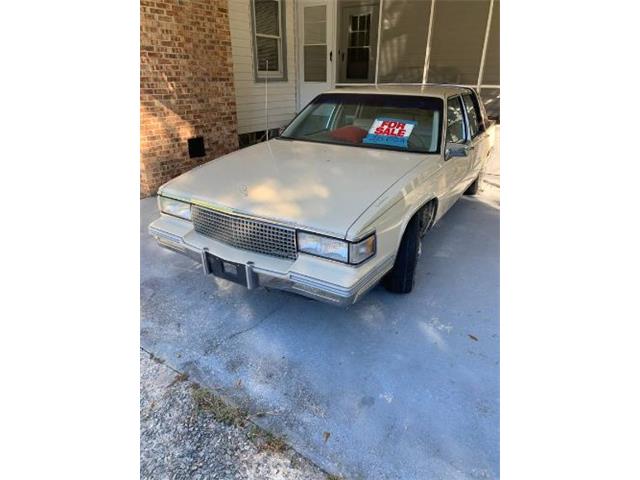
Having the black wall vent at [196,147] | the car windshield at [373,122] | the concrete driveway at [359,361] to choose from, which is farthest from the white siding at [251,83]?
the concrete driveway at [359,361]

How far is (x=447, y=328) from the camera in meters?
2.89

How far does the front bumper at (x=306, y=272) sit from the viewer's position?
7.51ft

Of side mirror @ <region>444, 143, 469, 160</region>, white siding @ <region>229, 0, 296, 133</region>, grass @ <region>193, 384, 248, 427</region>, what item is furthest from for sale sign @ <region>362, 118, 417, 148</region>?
white siding @ <region>229, 0, 296, 133</region>

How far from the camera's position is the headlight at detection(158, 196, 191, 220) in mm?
2912

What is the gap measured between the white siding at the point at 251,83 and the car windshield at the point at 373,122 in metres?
3.71

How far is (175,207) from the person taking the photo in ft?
9.77

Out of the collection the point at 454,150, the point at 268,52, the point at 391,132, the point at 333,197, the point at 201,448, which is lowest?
the point at 201,448

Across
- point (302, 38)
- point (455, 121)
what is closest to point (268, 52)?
point (302, 38)

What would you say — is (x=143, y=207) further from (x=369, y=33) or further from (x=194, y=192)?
(x=369, y=33)

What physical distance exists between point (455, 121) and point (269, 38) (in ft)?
18.0

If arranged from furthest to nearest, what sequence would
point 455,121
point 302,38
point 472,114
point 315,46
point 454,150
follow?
point 315,46
point 302,38
point 472,114
point 455,121
point 454,150

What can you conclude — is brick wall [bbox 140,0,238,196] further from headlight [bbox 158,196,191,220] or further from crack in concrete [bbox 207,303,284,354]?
crack in concrete [bbox 207,303,284,354]

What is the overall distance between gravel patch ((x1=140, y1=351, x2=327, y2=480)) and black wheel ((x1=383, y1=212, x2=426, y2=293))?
1608 millimetres

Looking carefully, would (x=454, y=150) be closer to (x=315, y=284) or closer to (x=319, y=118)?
(x=319, y=118)
